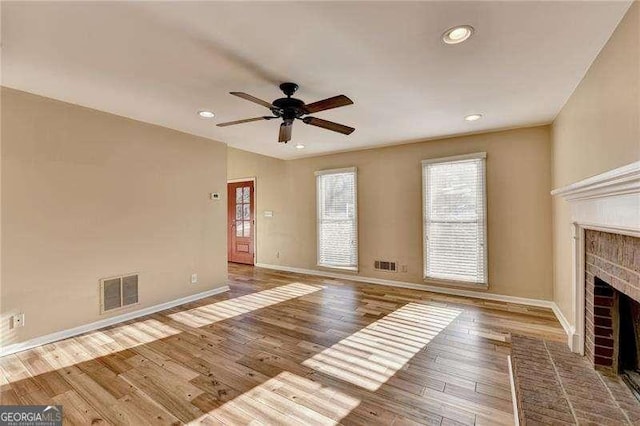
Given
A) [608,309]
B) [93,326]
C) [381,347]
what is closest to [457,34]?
[608,309]

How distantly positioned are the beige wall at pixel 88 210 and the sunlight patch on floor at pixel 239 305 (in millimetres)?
555

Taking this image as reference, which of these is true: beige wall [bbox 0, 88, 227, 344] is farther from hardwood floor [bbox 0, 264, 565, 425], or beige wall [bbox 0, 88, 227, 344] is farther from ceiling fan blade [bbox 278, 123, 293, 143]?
ceiling fan blade [bbox 278, 123, 293, 143]

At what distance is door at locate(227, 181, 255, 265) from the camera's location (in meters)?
6.96

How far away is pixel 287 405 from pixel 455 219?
A: 3.54 m

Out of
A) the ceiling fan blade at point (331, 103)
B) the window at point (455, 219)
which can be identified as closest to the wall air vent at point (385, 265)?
the window at point (455, 219)

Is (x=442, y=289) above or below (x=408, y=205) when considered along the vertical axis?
below

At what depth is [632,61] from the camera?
163 cm

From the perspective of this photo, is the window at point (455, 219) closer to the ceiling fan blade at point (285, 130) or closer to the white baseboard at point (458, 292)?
the white baseboard at point (458, 292)

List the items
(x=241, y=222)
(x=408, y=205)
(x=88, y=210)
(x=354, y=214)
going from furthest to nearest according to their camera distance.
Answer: (x=241, y=222) < (x=354, y=214) < (x=408, y=205) < (x=88, y=210)

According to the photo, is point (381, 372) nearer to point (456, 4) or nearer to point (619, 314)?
point (619, 314)

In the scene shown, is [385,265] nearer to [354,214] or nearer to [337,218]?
[354,214]

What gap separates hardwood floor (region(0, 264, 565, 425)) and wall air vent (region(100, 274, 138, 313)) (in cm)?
28

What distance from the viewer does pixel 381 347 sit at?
2.74 meters

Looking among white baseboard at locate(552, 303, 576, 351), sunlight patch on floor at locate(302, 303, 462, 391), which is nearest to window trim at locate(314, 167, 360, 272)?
sunlight patch on floor at locate(302, 303, 462, 391)
